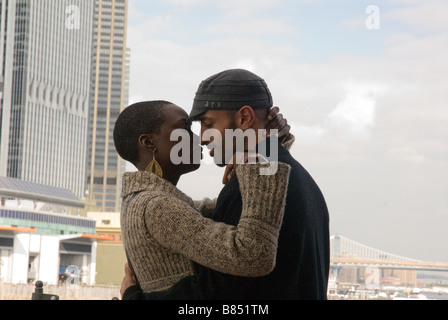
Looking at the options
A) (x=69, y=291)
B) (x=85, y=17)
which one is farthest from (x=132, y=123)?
(x=85, y=17)

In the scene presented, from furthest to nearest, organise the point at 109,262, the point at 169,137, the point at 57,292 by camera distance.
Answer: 1. the point at 109,262
2. the point at 57,292
3. the point at 169,137

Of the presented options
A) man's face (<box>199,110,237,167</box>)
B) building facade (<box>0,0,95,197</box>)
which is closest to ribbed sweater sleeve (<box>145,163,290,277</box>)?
man's face (<box>199,110,237,167</box>)

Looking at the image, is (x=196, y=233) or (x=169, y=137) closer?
(x=196, y=233)

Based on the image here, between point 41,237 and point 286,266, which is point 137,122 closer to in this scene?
point 286,266

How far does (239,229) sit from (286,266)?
0.80 feet

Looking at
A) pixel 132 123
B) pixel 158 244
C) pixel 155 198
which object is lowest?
pixel 158 244

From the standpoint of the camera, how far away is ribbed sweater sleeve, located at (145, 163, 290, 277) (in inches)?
88.4

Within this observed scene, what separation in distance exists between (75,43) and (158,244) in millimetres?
124007

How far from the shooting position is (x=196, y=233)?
2.33 m

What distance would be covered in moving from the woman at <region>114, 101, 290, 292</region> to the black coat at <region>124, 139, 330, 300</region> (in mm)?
84

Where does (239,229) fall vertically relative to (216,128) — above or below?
below

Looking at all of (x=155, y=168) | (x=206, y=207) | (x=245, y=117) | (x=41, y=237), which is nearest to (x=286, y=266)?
(x=245, y=117)
